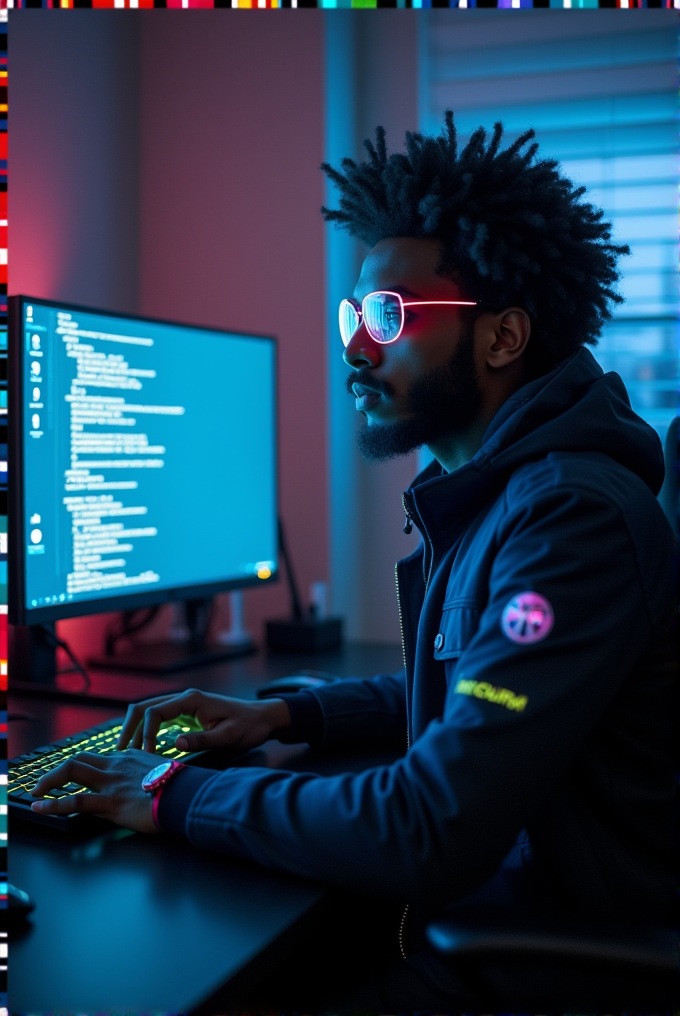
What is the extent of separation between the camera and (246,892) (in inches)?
30.7

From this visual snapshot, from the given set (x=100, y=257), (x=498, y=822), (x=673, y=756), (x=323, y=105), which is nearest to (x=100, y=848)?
(x=498, y=822)

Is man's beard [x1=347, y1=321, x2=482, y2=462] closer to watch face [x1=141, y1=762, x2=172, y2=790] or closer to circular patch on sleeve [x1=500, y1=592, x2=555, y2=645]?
circular patch on sleeve [x1=500, y1=592, x2=555, y2=645]

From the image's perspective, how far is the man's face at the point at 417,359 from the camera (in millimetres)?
1120

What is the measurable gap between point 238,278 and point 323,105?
1.46 feet

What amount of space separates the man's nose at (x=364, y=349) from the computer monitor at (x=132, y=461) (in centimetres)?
49

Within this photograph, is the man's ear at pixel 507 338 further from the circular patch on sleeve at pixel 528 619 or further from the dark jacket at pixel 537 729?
the circular patch on sleeve at pixel 528 619

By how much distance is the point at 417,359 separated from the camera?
1.13 metres

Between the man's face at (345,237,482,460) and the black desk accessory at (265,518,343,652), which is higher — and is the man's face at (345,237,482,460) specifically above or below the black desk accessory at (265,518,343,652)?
above

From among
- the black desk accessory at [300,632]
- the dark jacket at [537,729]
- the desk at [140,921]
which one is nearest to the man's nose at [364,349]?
the dark jacket at [537,729]

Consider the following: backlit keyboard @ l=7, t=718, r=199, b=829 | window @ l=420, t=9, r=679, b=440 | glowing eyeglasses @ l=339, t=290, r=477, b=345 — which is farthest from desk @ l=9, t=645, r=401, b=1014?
window @ l=420, t=9, r=679, b=440

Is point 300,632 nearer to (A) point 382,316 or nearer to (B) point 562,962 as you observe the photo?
(A) point 382,316

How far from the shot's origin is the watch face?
893 mm

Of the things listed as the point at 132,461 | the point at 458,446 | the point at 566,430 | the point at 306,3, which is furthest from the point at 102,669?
the point at 306,3

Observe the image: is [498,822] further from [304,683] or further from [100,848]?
[304,683]
